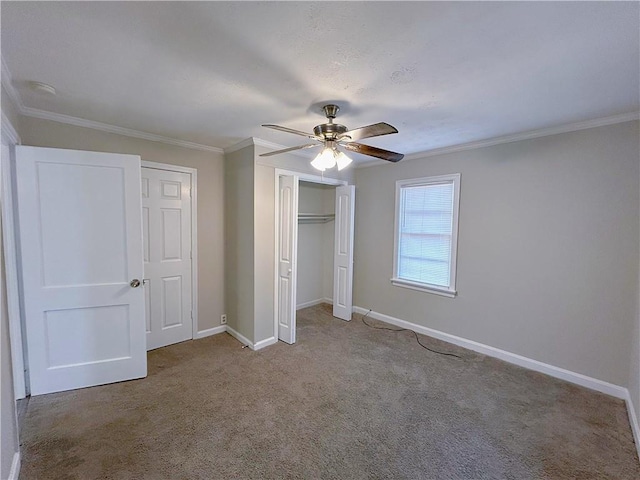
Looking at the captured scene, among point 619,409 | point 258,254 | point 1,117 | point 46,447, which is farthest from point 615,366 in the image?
point 1,117

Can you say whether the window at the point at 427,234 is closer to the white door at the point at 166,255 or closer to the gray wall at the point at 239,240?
the gray wall at the point at 239,240

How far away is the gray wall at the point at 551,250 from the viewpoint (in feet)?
8.07

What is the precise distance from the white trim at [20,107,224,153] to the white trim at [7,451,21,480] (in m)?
2.54

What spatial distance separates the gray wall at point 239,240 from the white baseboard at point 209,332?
0.41ft

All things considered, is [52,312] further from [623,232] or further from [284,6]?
[623,232]

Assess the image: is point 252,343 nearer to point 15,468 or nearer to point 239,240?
point 239,240

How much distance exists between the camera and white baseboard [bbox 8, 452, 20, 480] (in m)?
1.57

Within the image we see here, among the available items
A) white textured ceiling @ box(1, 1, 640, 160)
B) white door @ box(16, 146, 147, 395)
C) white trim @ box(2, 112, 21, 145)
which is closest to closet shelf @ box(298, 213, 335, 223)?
white textured ceiling @ box(1, 1, 640, 160)

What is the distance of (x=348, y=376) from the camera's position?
2781mm

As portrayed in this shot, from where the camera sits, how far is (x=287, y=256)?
3.44 meters

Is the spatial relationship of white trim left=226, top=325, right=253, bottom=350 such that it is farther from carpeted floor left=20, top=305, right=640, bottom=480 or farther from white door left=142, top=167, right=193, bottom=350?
white door left=142, top=167, right=193, bottom=350

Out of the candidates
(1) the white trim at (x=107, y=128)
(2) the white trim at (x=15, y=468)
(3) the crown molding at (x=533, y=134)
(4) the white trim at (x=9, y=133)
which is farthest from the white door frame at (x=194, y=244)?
(3) the crown molding at (x=533, y=134)

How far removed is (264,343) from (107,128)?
278 centimetres

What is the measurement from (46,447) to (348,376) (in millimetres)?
2253
